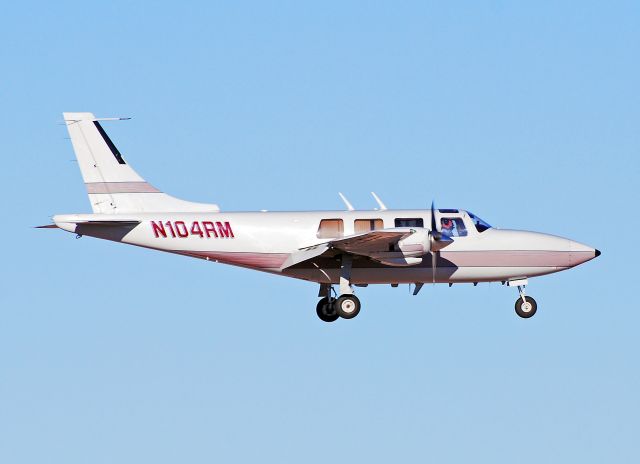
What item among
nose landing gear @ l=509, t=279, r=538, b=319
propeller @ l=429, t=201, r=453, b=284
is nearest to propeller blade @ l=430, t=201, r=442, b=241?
propeller @ l=429, t=201, r=453, b=284

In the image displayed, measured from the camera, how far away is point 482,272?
45.2 metres

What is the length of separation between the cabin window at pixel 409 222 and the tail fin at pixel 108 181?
220 inches

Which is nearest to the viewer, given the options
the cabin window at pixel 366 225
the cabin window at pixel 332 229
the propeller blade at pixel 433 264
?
the cabin window at pixel 366 225

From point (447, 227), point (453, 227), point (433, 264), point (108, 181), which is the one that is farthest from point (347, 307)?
point (108, 181)

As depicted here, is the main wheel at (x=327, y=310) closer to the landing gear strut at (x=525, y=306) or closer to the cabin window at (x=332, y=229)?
the cabin window at (x=332, y=229)

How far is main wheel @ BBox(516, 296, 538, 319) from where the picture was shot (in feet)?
151

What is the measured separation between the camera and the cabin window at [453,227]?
146 ft

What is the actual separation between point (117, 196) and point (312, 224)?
5928 mm

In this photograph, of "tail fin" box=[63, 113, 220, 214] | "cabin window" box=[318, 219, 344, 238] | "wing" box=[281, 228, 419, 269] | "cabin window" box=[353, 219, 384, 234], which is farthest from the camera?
"tail fin" box=[63, 113, 220, 214]

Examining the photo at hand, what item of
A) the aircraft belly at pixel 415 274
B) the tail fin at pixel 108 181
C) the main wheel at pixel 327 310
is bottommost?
the main wheel at pixel 327 310

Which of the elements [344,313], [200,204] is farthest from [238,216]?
[344,313]

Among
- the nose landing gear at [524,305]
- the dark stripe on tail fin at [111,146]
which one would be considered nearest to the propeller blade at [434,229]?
the nose landing gear at [524,305]

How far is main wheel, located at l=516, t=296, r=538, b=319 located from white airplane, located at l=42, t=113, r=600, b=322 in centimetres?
73

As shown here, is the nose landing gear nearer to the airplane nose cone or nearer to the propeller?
the airplane nose cone
